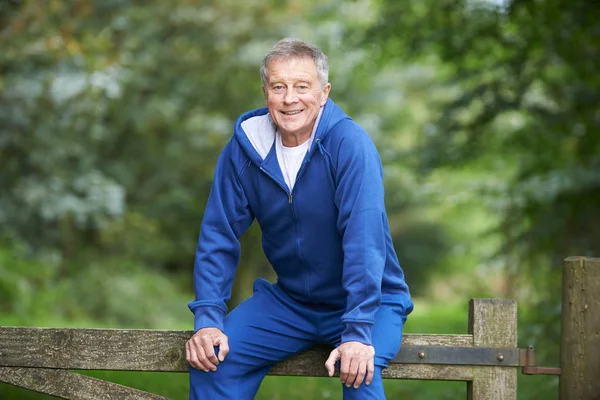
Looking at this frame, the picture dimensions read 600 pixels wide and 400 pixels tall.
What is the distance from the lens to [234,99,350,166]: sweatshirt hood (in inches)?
113

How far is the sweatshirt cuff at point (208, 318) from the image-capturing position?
9.33 feet

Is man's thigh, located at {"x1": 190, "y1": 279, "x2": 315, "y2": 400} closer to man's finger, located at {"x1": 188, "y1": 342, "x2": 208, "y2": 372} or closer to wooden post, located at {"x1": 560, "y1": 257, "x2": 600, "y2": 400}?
man's finger, located at {"x1": 188, "y1": 342, "x2": 208, "y2": 372}

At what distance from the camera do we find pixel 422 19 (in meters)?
7.57

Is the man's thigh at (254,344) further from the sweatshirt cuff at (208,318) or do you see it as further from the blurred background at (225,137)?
the blurred background at (225,137)

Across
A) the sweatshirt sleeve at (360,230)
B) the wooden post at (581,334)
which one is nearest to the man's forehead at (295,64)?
the sweatshirt sleeve at (360,230)

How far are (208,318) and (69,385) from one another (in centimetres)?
54

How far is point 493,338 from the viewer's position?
297 centimetres

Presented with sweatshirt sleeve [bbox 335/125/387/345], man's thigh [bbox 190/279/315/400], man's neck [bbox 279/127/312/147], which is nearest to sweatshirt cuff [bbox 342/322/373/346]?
sweatshirt sleeve [bbox 335/125/387/345]

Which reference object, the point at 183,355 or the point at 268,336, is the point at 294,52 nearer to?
the point at 268,336

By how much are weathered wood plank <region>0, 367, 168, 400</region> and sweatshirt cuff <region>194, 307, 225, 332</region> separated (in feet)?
1.08

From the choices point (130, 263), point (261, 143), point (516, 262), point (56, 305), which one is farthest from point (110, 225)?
point (261, 143)

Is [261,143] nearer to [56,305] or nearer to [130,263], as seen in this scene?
[56,305]

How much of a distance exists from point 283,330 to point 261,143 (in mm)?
627

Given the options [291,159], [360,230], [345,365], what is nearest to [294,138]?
[291,159]
